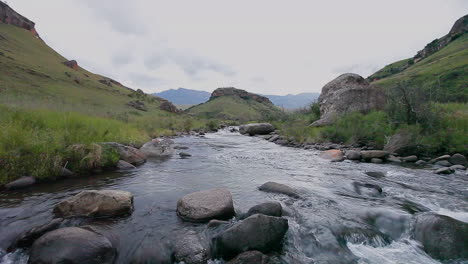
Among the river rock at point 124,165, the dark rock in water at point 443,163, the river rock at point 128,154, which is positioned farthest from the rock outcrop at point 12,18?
the dark rock in water at point 443,163

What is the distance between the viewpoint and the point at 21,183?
7.36 meters

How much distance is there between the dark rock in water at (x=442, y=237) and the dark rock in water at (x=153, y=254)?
5.38 meters

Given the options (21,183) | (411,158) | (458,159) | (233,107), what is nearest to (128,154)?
(21,183)

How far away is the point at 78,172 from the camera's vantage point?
9156 millimetres

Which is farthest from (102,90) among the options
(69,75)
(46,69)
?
(46,69)

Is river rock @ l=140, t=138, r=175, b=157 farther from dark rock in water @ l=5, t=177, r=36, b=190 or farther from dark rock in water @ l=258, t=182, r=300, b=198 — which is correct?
dark rock in water @ l=258, t=182, r=300, b=198

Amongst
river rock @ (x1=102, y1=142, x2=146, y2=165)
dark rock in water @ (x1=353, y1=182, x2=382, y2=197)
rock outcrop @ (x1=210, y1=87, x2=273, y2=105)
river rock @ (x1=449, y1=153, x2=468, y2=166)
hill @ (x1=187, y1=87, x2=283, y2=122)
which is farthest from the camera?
rock outcrop @ (x1=210, y1=87, x2=273, y2=105)

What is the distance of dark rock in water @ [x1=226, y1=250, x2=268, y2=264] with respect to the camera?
4.32m

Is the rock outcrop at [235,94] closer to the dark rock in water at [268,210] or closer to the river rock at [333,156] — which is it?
the river rock at [333,156]

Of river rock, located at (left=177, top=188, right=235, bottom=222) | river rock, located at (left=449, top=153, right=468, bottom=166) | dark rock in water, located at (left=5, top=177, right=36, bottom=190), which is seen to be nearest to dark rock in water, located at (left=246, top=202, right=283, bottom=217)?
river rock, located at (left=177, top=188, right=235, bottom=222)

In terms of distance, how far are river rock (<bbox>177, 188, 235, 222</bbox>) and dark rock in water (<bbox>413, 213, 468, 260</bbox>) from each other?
4.33 metres

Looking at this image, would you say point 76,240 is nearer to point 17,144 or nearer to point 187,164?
point 17,144

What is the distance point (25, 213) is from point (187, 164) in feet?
24.7

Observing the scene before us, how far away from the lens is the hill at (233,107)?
11164cm
